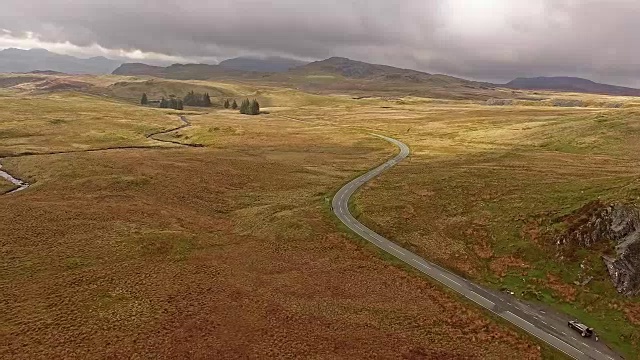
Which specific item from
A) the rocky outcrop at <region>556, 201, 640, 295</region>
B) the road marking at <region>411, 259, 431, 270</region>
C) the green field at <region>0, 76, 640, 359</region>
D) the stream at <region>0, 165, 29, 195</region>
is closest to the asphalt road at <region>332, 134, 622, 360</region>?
the road marking at <region>411, 259, 431, 270</region>

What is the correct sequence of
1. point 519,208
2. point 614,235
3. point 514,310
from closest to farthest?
1. point 514,310
2. point 614,235
3. point 519,208

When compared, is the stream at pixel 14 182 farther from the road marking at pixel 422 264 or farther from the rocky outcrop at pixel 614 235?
the rocky outcrop at pixel 614 235

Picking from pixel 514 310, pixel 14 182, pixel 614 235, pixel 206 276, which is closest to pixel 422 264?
pixel 514 310

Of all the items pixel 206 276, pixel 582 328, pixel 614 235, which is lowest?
pixel 206 276

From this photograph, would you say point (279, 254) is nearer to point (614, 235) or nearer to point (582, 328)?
point (582, 328)

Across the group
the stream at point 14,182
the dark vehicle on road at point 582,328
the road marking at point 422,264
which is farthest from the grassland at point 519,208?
the stream at point 14,182

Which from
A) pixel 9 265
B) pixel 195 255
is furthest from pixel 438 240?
pixel 9 265
